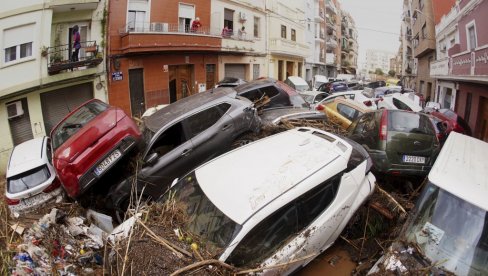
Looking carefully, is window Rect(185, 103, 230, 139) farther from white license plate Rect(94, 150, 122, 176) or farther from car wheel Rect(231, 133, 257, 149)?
white license plate Rect(94, 150, 122, 176)

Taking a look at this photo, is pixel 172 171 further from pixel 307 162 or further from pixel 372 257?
pixel 372 257

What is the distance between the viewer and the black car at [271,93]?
27.7ft

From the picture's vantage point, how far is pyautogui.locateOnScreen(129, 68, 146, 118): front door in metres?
16.2

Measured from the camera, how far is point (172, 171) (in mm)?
5551

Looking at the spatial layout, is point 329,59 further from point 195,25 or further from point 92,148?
point 92,148

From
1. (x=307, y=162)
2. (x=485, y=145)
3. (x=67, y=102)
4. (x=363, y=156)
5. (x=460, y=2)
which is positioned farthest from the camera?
(x=460, y=2)

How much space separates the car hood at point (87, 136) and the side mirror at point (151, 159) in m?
0.74

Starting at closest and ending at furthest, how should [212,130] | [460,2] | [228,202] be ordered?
[228,202], [212,130], [460,2]

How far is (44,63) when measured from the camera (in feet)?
41.6

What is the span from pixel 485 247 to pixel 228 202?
2479mm

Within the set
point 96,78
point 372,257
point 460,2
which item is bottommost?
point 372,257

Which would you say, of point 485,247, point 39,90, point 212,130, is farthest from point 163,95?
point 485,247

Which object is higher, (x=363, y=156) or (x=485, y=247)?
(x=363, y=156)

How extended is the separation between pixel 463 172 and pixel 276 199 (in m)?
2.08
